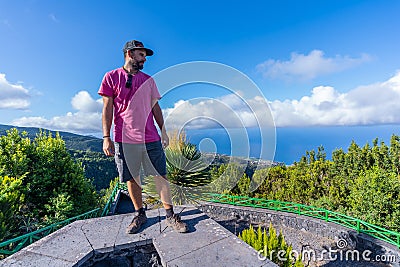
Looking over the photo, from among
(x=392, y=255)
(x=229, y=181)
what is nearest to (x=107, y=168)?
(x=229, y=181)

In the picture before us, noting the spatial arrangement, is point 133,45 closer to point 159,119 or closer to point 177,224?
point 159,119

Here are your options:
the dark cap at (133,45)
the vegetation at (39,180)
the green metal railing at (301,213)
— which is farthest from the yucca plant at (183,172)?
the dark cap at (133,45)

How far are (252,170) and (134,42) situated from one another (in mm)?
7036

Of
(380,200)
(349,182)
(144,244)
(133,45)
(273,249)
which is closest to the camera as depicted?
(144,244)

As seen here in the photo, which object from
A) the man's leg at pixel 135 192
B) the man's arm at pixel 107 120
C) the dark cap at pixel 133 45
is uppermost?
the dark cap at pixel 133 45

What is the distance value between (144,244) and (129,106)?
1281 millimetres

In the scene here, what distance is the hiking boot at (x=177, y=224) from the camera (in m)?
2.16

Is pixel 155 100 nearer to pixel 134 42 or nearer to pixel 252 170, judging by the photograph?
pixel 134 42

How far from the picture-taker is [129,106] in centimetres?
216

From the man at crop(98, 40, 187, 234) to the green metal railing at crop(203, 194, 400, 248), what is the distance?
3.92 m

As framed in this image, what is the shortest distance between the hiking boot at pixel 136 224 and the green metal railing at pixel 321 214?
3752mm

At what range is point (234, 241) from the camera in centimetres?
200

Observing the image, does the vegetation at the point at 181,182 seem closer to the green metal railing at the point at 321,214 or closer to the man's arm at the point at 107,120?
the green metal railing at the point at 321,214

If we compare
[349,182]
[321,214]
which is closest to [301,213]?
[321,214]
